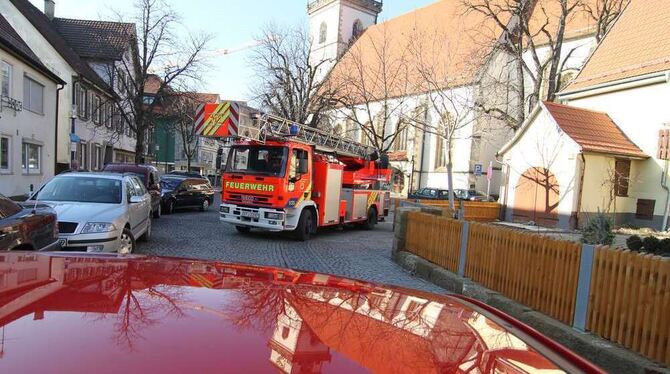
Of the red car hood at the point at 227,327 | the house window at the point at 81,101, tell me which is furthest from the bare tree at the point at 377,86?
the red car hood at the point at 227,327

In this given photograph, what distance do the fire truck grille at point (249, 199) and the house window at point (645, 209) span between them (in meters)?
15.7

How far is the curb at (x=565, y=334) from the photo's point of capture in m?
4.16

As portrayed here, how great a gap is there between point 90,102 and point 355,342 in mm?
32886

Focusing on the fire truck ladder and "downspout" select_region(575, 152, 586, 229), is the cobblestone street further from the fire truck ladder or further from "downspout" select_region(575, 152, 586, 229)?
"downspout" select_region(575, 152, 586, 229)

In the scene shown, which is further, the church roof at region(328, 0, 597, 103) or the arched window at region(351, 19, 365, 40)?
the arched window at region(351, 19, 365, 40)

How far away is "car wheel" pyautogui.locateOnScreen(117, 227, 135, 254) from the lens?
799 cm

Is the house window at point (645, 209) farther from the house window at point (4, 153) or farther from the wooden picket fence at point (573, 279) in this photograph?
the house window at point (4, 153)

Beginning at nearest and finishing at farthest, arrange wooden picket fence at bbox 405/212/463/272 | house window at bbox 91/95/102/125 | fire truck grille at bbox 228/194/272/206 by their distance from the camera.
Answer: wooden picket fence at bbox 405/212/463/272, fire truck grille at bbox 228/194/272/206, house window at bbox 91/95/102/125

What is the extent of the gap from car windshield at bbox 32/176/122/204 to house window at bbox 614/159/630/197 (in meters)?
18.4

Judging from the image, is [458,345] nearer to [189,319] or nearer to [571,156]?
[189,319]

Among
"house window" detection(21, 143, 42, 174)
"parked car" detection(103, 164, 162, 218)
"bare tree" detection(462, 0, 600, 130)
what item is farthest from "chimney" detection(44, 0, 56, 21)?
"bare tree" detection(462, 0, 600, 130)

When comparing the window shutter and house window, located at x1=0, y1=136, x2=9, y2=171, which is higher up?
the window shutter

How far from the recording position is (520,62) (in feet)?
82.2

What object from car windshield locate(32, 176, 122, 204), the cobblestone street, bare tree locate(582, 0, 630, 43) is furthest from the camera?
bare tree locate(582, 0, 630, 43)
